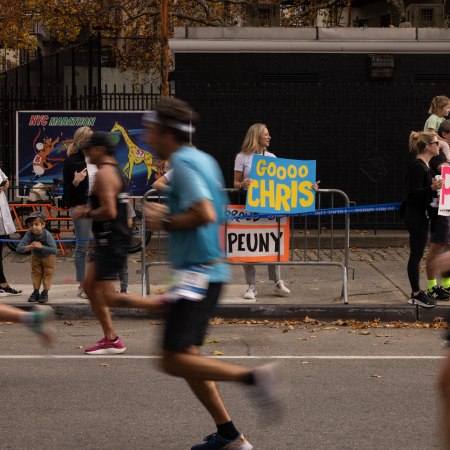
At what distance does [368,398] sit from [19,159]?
1024 cm

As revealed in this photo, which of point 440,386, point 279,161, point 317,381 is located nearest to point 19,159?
point 279,161

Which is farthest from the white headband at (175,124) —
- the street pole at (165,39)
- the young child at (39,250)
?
the street pole at (165,39)

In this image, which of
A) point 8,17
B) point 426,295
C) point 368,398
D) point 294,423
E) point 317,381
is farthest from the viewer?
point 8,17

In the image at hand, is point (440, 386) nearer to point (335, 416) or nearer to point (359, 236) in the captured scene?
point (335, 416)

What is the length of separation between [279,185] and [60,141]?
6036 millimetres

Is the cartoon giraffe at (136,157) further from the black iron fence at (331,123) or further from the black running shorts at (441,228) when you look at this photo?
the black running shorts at (441,228)

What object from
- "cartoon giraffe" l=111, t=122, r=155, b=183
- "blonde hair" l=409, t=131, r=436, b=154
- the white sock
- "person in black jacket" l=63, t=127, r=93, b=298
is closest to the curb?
"person in black jacket" l=63, t=127, r=93, b=298

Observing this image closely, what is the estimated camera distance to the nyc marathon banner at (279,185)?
1109 cm

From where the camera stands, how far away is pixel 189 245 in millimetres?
5434

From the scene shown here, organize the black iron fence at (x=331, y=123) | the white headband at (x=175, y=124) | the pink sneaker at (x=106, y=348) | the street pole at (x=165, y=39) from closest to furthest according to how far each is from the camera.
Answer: the white headband at (x=175, y=124) < the pink sneaker at (x=106, y=348) < the black iron fence at (x=331, y=123) < the street pole at (x=165, y=39)

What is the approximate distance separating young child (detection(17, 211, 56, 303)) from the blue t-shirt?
5368 millimetres

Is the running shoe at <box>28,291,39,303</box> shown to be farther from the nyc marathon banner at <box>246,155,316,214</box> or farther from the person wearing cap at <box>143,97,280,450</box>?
the person wearing cap at <box>143,97,280,450</box>

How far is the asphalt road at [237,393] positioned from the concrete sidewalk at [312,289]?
657mm

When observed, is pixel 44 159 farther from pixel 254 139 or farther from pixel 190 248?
pixel 190 248
